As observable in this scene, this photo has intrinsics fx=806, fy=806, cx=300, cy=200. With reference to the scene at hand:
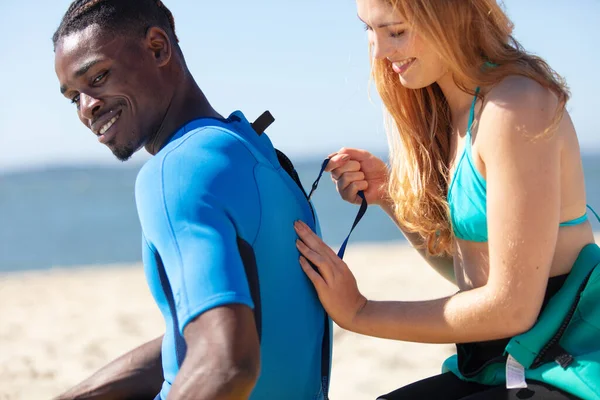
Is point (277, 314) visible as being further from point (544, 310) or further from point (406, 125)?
point (406, 125)

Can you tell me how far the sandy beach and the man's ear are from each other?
107 inches

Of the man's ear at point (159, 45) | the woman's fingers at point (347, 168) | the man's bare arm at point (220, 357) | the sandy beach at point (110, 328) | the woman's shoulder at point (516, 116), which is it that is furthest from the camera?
the sandy beach at point (110, 328)

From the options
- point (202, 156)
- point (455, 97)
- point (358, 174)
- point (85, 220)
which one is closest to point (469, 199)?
point (455, 97)

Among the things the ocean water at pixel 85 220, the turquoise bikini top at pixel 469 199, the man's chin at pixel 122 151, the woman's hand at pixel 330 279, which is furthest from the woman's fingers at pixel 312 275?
the ocean water at pixel 85 220

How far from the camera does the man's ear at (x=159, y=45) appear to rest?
7.10ft

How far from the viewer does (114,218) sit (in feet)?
44.7

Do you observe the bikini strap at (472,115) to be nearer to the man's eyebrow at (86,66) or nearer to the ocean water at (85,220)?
the man's eyebrow at (86,66)

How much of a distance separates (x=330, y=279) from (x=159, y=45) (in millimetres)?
781

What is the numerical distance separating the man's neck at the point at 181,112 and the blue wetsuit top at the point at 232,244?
0.09 meters

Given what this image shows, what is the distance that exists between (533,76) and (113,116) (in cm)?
112

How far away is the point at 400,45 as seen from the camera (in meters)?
2.24

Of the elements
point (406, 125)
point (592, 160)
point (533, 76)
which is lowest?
point (592, 160)

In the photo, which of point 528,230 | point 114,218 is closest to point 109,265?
point 114,218

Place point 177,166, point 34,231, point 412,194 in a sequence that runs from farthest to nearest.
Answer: point 34,231, point 412,194, point 177,166
